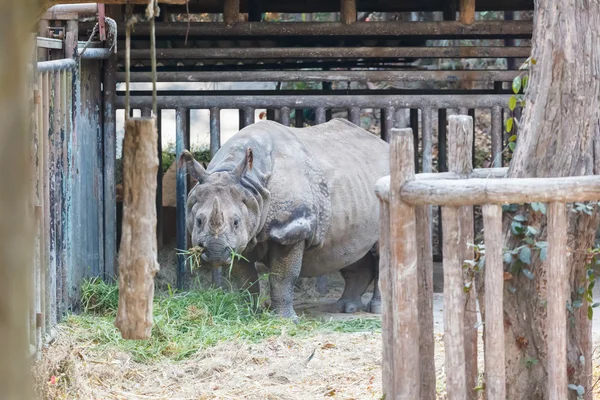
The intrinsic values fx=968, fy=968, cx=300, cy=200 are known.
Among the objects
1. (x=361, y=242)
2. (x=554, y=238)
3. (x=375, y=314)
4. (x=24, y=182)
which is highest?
(x=24, y=182)

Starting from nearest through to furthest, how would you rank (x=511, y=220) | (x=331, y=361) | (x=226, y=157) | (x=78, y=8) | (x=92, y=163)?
(x=511, y=220) < (x=331, y=361) < (x=78, y=8) < (x=226, y=157) < (x=92, y=163)

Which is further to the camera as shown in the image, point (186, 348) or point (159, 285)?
point (159, 285)

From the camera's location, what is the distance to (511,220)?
412 cm

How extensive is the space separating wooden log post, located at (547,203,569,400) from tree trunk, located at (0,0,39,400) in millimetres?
2913

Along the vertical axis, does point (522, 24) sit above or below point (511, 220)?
above

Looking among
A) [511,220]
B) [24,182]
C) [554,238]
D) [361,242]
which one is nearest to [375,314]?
[361,242]

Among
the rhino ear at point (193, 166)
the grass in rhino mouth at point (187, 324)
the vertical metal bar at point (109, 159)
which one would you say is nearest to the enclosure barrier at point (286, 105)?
the vertical metal bar at point (109, 159)

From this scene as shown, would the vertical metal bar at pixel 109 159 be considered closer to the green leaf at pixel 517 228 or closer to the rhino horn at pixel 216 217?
the rhino horn at pixel 216 217

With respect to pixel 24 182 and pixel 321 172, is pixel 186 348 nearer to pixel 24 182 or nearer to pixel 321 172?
pixel 321 172

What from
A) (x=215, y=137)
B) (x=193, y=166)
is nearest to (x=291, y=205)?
(x=193, y=166)

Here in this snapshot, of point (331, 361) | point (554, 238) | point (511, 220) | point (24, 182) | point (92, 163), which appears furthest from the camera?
point (92, 163)

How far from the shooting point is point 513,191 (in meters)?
3.55

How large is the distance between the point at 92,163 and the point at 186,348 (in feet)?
7.90

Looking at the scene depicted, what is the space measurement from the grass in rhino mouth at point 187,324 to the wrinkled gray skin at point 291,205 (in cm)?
35
